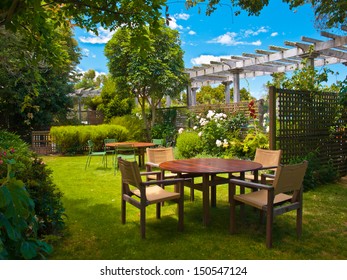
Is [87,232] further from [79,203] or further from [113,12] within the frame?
[113,12]

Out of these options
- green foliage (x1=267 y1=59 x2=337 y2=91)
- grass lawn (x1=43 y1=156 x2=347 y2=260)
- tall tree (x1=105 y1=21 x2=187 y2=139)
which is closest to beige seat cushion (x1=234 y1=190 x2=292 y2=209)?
grass lawn (x1=43 y1=156 x2=347 y2=260)

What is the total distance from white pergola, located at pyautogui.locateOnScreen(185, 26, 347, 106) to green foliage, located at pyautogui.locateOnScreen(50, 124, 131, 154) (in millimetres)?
4176

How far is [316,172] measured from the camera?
566cm

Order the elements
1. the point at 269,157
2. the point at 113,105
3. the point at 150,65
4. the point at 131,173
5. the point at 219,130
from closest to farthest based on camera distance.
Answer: the point at 131,173
the point at 269,157
the point at 219,130
the point at 150,65
the point at 113,105

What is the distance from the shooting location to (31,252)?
1870 millimetres

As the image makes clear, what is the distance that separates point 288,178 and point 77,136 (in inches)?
366

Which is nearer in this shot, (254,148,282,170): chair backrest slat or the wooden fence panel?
(254,148,282,170): chair backrest slat

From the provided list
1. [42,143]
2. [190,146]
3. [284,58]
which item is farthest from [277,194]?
[42,143]

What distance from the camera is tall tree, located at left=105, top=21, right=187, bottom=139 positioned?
420 inches

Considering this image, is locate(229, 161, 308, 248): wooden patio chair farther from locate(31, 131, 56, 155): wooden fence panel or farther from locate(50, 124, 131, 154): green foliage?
locate(31, 131, 56, 155): wooden fence panel

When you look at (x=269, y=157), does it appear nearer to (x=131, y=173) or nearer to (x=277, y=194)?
(x=277, y=194)

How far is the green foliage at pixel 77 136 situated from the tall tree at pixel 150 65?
1807 millimetres

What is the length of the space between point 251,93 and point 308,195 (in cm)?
445
